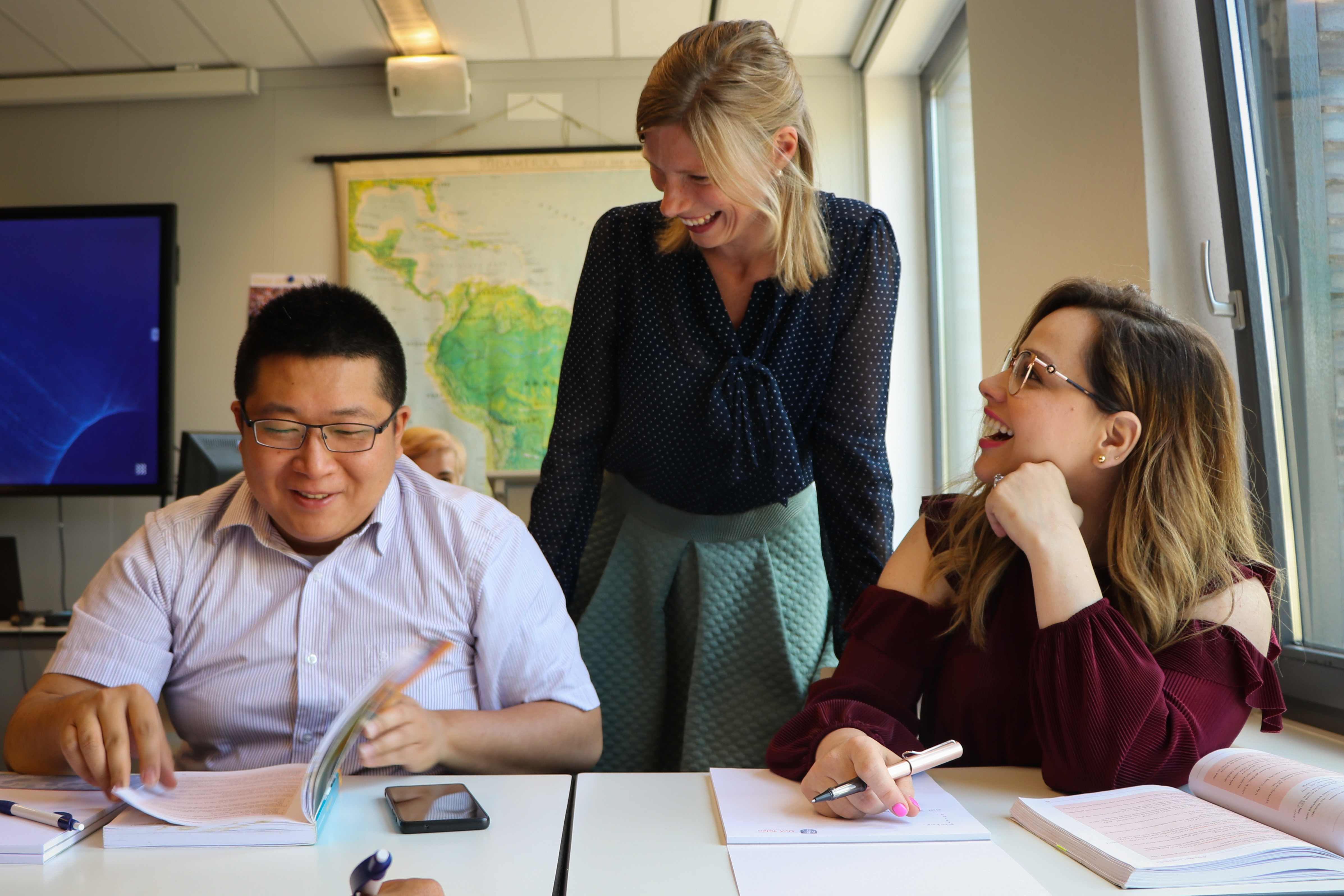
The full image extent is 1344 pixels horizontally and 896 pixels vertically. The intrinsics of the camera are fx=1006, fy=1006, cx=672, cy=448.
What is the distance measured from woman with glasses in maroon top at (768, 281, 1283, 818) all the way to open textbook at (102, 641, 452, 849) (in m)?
0.45

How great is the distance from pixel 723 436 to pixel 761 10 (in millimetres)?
2446

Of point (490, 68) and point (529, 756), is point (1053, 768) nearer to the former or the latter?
point (529, 756)

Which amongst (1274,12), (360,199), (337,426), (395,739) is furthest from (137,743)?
(360,199)

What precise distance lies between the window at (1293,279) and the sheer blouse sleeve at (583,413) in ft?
3.36

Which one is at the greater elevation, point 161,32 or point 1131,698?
point 161,32

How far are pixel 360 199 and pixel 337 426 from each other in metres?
2.86

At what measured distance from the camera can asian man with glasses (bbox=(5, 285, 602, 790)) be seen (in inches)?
49.4

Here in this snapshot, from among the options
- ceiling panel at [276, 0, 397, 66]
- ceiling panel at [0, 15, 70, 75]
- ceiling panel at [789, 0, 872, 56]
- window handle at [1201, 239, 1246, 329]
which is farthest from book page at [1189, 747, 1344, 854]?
ceiling panel at [0, 15, 70, 75]

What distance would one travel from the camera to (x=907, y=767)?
38.0 inches

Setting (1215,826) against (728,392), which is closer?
(1215,826)

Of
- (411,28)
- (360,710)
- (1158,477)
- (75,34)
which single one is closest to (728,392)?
(1158,477)

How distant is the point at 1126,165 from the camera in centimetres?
175

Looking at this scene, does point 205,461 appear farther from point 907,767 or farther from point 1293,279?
point 1293,279

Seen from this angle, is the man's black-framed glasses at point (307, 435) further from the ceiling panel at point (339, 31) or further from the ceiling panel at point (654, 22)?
the ceiling panel at point (339, 31)
